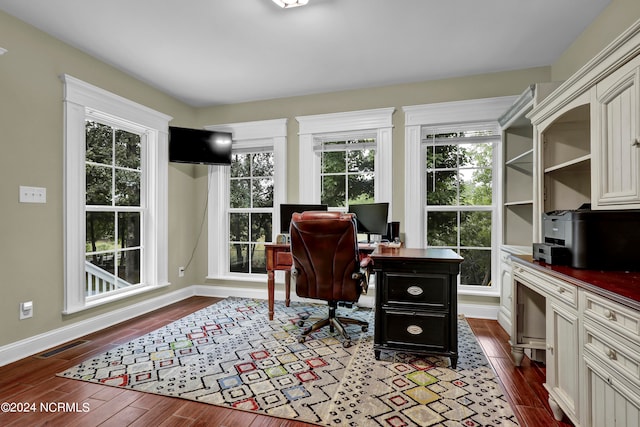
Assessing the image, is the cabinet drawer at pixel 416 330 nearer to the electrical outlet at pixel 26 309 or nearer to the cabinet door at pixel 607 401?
the cabinet door at pixel 607 401

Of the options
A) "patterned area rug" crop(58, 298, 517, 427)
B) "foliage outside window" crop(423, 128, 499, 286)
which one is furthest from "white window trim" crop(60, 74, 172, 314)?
"foliage outside window" crop(423, 128, 499, 286)

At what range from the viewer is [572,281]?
1.54 meters

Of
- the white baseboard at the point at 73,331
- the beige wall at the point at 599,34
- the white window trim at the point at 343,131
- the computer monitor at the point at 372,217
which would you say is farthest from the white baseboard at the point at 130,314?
the beige wall at the point at 599,34

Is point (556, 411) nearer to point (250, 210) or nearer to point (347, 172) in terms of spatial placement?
point (347, 172)

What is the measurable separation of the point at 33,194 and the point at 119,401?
72.3 inches

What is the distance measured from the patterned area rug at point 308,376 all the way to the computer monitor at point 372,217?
1.05 metres

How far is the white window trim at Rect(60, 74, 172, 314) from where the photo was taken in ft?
9.32

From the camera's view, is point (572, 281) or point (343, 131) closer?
point (572, 281)

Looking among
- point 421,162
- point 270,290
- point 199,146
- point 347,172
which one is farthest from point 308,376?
point 199,146

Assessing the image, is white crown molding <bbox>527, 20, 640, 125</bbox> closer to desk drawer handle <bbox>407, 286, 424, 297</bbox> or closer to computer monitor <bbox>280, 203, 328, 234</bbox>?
desk drawer handle <bbox>407, 286, 424, 297</bbox>

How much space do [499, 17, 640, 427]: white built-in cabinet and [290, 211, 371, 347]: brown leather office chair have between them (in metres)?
1.19

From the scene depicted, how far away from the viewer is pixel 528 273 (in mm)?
2145

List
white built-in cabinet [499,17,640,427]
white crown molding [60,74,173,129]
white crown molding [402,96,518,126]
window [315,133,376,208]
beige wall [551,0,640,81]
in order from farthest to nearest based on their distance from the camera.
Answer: window [315,133,376,208] < white crown molding [402,96,518,126] < white crown molding [60,74,173,129] < beige wall [551,0,640,81] < white built-in cabinet [499,17,640,427]

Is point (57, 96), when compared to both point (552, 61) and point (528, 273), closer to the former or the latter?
point (528, 273)
